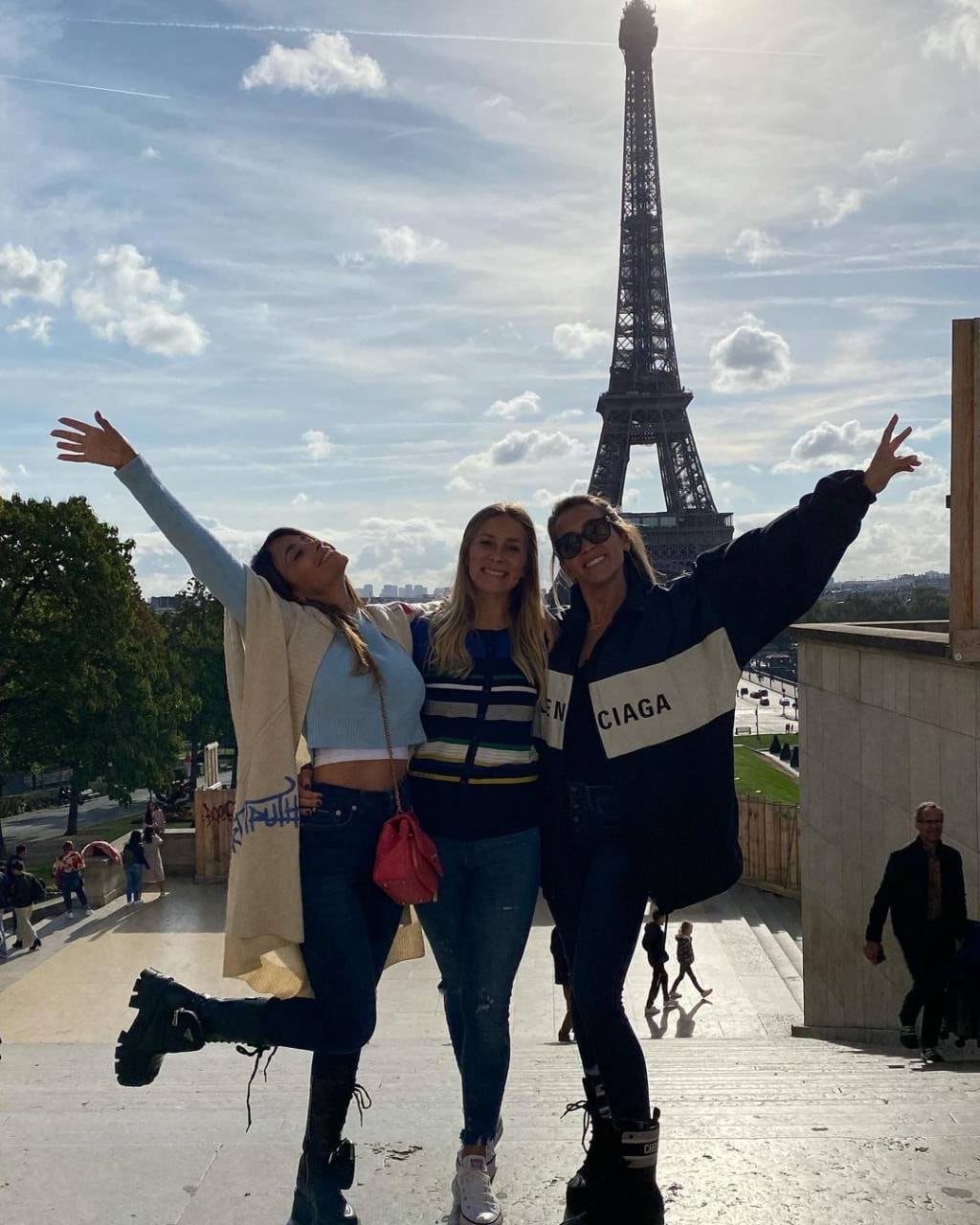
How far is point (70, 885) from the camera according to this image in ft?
53.2

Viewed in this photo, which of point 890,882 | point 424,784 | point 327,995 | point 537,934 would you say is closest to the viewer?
point 327,995

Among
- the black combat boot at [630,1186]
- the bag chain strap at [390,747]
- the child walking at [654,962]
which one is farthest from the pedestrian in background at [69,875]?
the black combat boot at [630,1186]

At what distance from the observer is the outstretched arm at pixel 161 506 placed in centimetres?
326

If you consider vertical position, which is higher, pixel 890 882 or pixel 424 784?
pixel 424 784

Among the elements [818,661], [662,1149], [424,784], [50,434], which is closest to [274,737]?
[424,784]

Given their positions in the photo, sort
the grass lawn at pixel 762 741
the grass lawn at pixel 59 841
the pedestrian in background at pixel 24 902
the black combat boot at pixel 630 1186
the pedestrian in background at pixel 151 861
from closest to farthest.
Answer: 1. the black combat boot at pixel 630 1186
2. the pedestrian in background at pixel 24 902
3. the pedestrian in background at pixel 151 861
4. the grass lawn at pixel 59 841
5. the grass lawn at pixel 762 741

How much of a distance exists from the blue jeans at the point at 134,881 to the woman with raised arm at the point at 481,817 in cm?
1425

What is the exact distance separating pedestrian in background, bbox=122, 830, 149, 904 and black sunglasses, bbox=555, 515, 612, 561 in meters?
14.3

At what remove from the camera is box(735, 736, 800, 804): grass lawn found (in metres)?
28.3

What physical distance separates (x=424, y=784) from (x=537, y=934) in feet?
38.0

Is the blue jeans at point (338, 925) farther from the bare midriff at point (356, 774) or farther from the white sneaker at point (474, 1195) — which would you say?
the white sneaker at point (474, 1195)

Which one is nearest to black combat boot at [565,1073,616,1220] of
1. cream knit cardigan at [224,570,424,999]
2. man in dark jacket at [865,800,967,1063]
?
cream knit cardigan at [224,570,424,999]

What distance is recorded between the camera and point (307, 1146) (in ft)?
10.1

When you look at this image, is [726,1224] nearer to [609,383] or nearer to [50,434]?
[50,434]
